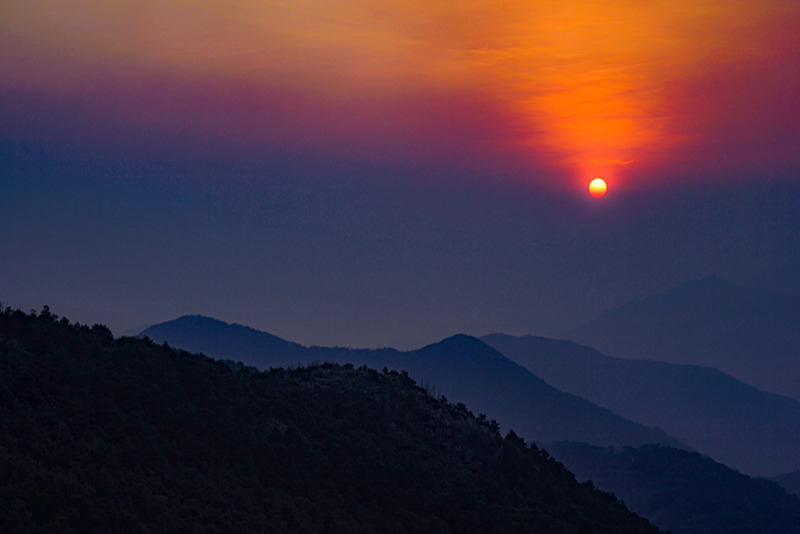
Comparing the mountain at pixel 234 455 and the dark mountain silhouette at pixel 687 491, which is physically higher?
the dark mountain silhouette at pixel 687 491

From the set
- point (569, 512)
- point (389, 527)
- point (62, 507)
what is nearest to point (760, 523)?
point (569, 512)

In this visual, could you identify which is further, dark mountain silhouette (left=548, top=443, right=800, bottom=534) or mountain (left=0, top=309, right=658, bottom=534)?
dark mountain silhouette (left=548, top=443, right=800, bottom=534)

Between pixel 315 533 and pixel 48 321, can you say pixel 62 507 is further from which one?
pixel 48 321

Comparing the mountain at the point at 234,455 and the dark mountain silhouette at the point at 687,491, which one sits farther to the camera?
the dark mountain silhouette at the point at 687,491

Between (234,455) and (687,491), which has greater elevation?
(687,491)

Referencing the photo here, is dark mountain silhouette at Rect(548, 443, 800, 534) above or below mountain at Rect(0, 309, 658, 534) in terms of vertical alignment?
above
